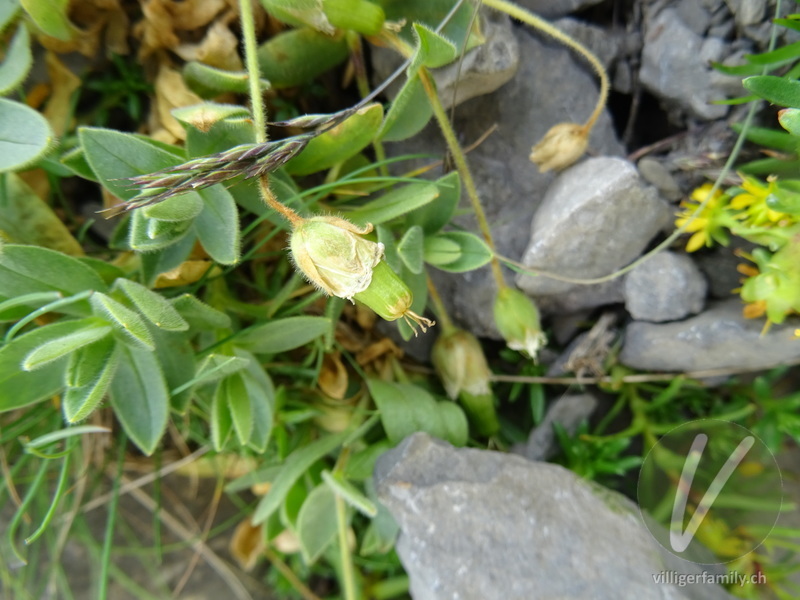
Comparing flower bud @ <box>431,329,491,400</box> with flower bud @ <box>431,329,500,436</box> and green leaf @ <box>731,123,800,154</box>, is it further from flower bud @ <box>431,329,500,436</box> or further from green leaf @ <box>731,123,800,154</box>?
green leaf @ <box>731,123,800,154</box>

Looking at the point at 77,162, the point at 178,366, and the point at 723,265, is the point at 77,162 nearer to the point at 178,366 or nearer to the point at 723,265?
the point at 178,366

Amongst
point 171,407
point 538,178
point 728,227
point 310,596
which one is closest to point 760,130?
point 728,227

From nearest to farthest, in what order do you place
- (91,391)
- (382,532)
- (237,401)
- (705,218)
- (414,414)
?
(91,391), (237,401), (705,218), (414,414), (382,532)

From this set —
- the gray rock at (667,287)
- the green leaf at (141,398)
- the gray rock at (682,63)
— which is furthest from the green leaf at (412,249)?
the gray rock at (682,63)

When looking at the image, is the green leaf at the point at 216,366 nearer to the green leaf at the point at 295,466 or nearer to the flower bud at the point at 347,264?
the flower bud at the point at 347,264

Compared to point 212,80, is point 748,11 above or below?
below

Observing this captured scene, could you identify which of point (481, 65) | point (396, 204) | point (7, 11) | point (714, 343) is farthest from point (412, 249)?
point (7, 11)
